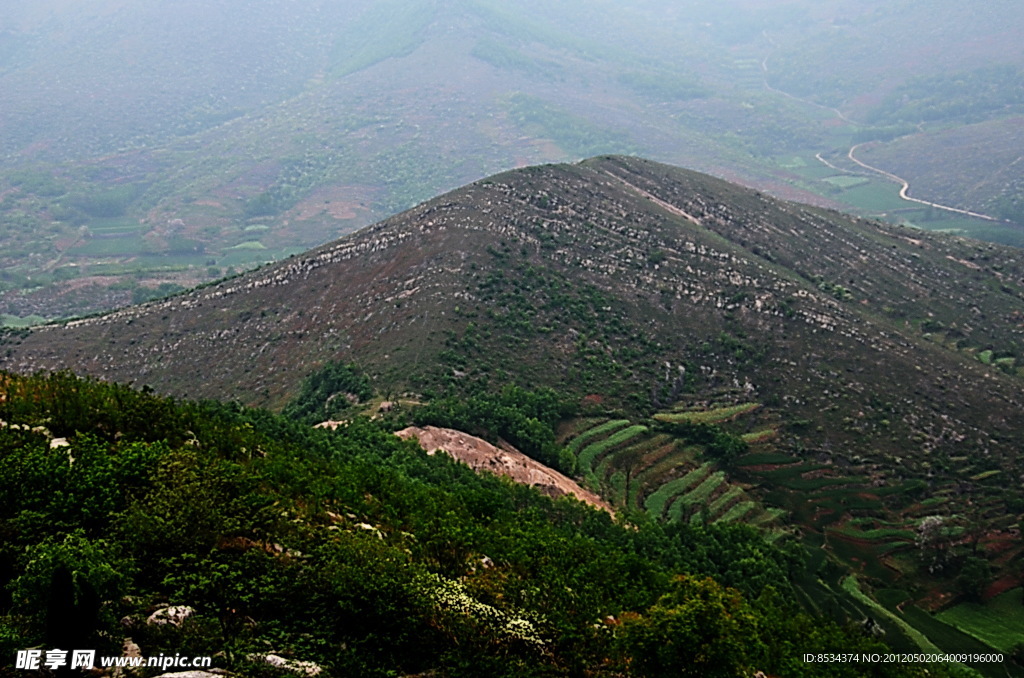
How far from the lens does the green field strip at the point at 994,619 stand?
4409 centimetres

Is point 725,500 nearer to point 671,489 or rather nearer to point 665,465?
point 671,489

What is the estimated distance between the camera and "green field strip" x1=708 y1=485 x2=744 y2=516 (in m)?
53.3

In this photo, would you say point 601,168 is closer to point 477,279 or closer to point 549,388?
point 477,279

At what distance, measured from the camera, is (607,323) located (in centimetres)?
7031

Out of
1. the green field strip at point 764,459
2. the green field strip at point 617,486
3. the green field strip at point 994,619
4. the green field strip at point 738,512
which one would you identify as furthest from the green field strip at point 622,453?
the green field strip at point 994,619

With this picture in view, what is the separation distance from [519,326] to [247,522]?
48.6 m

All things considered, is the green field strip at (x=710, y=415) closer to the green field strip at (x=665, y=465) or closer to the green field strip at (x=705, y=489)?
the green field strip at (x=665, y=465)

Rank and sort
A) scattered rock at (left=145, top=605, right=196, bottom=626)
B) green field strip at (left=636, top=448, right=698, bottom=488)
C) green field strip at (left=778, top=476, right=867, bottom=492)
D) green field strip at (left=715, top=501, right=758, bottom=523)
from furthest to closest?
green field strip at (left=778, top=476, right=867, bottom=492) < green field strip at (left=636, top=448, right=698, bottom=488) < green field strip at (left=715, top=501, right=758, bottom=523) < scattered rock at (left=145, top=605, right=196, bottom=626)

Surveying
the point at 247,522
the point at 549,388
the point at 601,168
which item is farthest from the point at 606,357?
the point at 247,522

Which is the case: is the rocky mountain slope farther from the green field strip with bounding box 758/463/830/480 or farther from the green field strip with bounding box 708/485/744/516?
the green field strip with bounding box 708/485/744/516

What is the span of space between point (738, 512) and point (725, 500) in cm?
139

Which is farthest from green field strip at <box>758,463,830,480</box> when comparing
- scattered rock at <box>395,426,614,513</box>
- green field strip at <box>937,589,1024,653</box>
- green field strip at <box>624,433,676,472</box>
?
scattered rock at <box>395,426,614,513</box>

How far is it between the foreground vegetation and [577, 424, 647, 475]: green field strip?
980 inches

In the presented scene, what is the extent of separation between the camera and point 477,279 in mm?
72125
